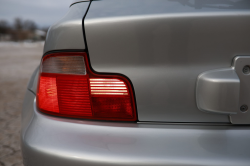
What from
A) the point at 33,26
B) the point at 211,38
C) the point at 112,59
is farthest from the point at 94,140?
the point at 33,26

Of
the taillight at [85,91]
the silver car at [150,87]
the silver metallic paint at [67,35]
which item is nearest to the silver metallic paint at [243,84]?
the silver car at [150,87]

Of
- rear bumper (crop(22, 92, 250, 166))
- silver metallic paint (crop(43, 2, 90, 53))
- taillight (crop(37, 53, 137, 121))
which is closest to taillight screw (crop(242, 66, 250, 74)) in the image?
rear bumper (crop(22, 92, 250, 166))

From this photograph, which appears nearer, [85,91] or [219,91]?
[219,91]

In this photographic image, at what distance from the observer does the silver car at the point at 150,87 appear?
2.76 feet

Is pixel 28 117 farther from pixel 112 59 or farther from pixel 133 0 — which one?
pixel 133 0

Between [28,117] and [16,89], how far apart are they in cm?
471

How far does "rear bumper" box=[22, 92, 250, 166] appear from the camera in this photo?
819 millimetres

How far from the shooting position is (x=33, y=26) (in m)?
74.9

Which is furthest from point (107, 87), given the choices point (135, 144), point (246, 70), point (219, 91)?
point (246, 70)

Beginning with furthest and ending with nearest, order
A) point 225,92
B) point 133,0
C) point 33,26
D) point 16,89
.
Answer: point 33,26 → point 16,89 → point 133,0 → point 225,92

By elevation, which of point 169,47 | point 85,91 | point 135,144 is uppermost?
point 169,47

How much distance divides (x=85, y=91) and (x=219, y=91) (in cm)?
51

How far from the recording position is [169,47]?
0.88 meters

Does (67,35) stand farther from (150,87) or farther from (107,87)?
(150,87)
